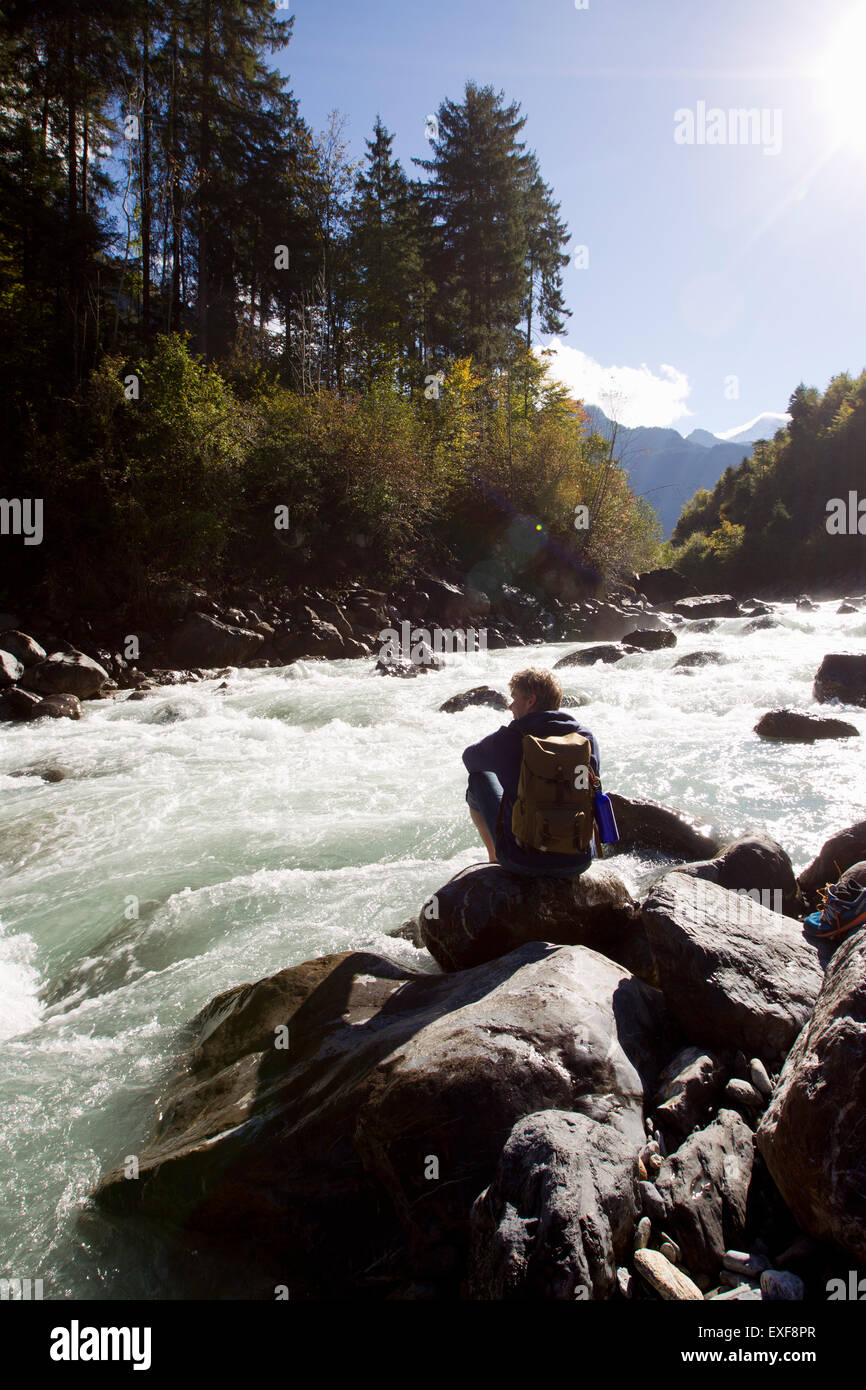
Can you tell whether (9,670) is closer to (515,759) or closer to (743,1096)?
(515,759)

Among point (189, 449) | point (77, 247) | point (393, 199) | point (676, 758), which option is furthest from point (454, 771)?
point (393, 199)

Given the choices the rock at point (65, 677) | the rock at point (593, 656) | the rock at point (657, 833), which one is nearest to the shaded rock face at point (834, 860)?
the rock at point (657, 833)

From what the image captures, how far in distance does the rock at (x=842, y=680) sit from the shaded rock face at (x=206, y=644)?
1100cm

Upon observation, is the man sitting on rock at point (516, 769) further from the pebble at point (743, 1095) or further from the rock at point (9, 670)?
the rock at point (9, 670)

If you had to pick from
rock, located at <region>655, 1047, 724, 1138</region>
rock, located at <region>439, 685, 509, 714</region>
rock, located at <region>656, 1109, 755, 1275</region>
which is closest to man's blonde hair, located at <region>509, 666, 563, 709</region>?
rock, located at <region>655, 1047, 724, 1138</region>

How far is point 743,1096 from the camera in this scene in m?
2.53

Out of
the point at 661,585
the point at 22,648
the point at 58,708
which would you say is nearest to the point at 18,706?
the point at 58,708

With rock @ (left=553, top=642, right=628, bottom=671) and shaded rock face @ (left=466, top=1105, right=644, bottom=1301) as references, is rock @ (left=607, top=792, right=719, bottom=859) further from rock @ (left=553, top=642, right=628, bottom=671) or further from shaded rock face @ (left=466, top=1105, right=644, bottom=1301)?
rock @ (left=553, top=642, right=628, bottom=671)

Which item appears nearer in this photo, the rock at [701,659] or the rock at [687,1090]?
the rock at [687,1090]

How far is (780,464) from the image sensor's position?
176 feet

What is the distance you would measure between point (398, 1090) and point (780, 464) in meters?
61.1

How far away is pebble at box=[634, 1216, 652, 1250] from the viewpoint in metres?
1.95

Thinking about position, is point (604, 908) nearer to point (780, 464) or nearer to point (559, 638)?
point (559, 638)

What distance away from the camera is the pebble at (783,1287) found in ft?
5.92
